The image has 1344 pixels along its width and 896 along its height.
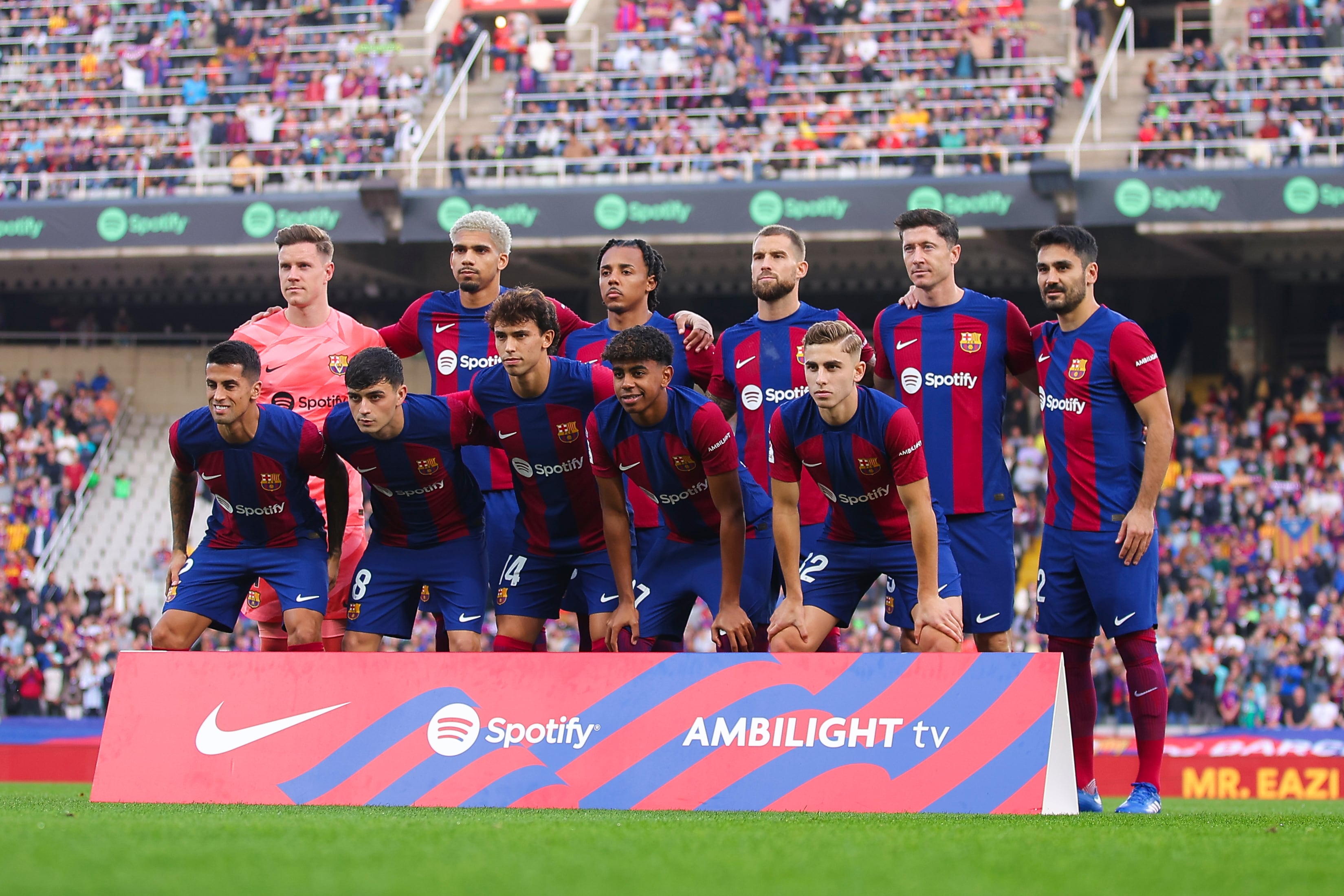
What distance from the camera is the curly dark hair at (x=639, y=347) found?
686cm

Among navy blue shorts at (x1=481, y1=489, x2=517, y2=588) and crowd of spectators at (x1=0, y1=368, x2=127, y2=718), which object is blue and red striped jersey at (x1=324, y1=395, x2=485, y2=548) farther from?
crowd of spectators at (x1=0, y1=368, x2=127, y2=718)

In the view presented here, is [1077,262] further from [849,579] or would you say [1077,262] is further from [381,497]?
[381,497]

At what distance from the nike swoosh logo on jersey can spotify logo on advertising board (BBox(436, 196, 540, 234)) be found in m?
14.6

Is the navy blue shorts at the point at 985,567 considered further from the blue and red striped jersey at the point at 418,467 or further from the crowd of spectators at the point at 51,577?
the crowd of spectators at the point at 51,577

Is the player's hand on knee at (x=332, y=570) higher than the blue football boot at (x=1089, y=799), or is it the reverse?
the player's hand on knee at (x=332, y=570)

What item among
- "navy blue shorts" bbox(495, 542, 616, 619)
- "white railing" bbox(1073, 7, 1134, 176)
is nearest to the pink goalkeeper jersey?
"navy blue shorts" bbox(495, 542, 616, 619)

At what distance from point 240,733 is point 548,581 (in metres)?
1.77

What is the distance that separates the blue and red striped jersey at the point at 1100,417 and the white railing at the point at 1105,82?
1305 centimetres

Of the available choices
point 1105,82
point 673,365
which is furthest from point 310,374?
point 1105,82

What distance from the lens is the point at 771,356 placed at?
7.88m

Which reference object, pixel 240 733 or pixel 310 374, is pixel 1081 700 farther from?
pixel 310 374

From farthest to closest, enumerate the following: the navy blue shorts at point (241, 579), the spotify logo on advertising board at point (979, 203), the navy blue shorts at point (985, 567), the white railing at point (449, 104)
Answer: the white railing at point (449, 104), the spotify logo on advertising board at point (979, 203), the navy blue shorts at point (241, 579), the navy blue shorts at point (985, 567)

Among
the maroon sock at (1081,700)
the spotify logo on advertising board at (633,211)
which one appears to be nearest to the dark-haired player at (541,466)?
the maroon sock at (1081,700)

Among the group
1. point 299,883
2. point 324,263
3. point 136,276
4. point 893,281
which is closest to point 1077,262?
point 324,263
